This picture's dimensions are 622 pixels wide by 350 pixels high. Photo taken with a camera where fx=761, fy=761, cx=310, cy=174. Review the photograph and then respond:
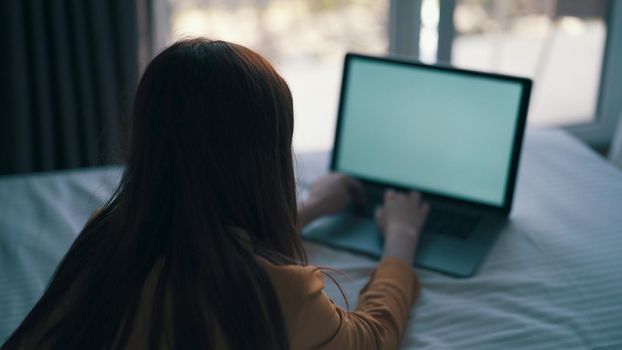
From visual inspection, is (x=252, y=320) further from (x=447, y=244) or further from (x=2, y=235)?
(x=2, y=235)

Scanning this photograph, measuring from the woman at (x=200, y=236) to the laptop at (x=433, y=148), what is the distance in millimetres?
527

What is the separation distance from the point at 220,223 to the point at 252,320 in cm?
12

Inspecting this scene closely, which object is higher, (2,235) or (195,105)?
(195,105)

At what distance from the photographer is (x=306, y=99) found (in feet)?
9.35

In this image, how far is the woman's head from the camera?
2.82 ft

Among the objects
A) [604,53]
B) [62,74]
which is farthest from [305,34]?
[604,53]

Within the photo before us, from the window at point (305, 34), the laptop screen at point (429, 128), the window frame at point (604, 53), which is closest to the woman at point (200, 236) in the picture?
the laptop screen at point (429, 128)

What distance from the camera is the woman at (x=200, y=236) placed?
0.86 meters

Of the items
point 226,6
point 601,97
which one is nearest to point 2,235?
point 226,6

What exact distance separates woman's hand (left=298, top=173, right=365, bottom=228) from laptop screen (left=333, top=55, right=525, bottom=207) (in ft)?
0.25

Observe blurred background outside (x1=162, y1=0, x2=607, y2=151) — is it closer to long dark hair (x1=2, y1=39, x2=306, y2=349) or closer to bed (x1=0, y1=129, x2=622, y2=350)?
bed (x1=0, y1=129, x2=622, y2=350)

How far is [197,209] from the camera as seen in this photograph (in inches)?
34.1

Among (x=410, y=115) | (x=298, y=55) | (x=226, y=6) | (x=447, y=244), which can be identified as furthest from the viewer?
(x=298, y=55)

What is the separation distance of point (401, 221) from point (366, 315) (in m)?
0.36
